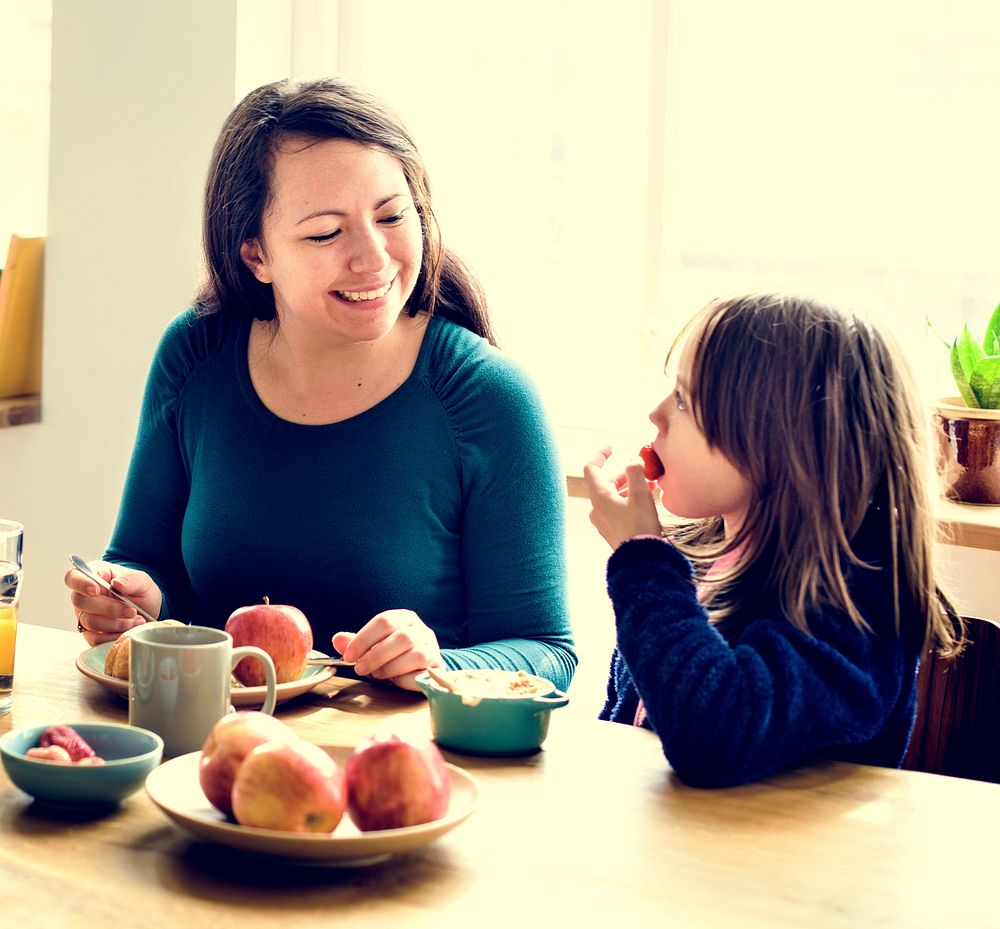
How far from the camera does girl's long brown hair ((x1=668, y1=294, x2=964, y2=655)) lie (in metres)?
1.15

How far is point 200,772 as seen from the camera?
91cm

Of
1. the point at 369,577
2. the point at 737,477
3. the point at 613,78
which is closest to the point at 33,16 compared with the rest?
the point at 613,78

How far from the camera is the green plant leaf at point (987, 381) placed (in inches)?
81.7

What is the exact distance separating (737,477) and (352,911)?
21.9 inches

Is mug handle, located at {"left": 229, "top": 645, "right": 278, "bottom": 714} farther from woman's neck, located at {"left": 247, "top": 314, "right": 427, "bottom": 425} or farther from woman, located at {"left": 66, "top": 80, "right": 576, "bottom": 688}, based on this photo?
woman's neck, located at {"left": 247, "top": 314, "right": 427, "bottom": 425}

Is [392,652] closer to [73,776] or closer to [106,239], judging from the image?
[73,776]

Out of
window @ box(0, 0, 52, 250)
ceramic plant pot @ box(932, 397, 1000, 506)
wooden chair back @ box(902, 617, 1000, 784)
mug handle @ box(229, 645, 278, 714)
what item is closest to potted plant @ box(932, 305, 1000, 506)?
→ ceramic plant pot @ box(932, 397, 1000, 506)

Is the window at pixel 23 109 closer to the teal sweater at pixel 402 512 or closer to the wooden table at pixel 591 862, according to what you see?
the teal sweater at pixel 402 512

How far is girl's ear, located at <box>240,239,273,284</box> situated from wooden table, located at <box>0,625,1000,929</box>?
76 cm

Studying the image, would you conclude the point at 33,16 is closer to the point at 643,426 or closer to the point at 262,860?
the point at 643,426

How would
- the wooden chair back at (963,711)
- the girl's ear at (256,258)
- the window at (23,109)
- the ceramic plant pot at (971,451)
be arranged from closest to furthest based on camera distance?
the wooden chair back at (963,711)
the girl's ear at (256,258)
the ceramic plant pot at (971,451)
the window at (23,109)

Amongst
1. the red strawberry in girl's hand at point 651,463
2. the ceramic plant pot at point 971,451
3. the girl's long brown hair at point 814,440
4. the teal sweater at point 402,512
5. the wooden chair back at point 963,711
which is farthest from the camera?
the ceramic plant pot at point 971,451

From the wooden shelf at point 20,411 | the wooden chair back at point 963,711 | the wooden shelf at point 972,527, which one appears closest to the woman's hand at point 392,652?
the wooden chair back at point 963,711

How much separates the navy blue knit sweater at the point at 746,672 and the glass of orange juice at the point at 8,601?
54 centimetres
